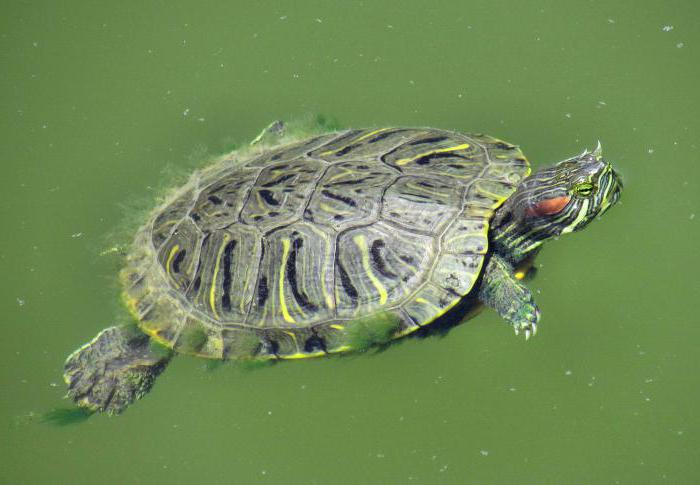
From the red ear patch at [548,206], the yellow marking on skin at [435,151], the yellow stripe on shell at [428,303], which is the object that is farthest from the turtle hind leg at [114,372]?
the red ear patch at [548,206]

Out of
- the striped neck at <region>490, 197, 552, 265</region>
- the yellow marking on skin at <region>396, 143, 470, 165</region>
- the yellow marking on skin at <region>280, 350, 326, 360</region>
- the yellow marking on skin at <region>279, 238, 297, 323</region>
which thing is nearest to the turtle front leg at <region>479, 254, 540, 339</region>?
the striped neck at <region>490, 197, 552, 265</region>

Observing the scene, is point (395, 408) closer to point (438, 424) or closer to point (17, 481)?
point (438, 424)

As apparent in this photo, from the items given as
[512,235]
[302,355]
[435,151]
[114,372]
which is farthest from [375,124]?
[114,372]

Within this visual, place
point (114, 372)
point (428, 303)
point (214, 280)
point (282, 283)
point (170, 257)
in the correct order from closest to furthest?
point (428, 303) → point (282, 283) → point (214, 280) → point (170, 257) → point (114, 372)

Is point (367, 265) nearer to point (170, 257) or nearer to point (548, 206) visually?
point (548, 206)

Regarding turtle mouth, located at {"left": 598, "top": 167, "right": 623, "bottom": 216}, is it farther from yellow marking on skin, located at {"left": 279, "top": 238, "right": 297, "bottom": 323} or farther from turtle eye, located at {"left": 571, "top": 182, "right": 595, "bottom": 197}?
yellow marking on skin, located at {"left": 279, "top": 238, "right": 297, "bottom": 323}

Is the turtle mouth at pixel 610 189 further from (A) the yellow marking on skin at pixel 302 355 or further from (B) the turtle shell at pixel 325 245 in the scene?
(A) the yellow marking on skin at pixel 302 355
